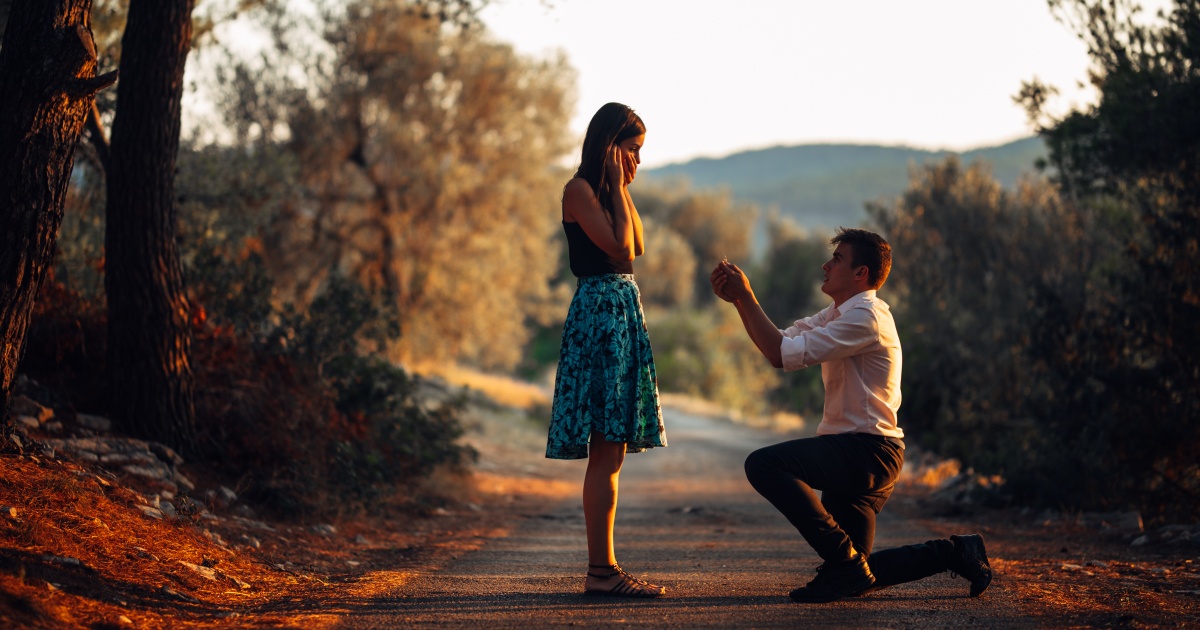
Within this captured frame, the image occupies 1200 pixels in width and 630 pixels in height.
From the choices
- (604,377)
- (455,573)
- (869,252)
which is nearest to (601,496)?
(604,377)

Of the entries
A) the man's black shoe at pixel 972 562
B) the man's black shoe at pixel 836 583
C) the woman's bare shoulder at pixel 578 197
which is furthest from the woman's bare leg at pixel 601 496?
the man's black shoe at pixel 972 562

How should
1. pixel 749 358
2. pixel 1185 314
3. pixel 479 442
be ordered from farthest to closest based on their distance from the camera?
pixel 749 358
pixel 479 442
pixel 1185 314

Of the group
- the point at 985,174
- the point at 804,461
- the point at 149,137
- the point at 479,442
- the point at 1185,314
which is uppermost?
the point at 985,174

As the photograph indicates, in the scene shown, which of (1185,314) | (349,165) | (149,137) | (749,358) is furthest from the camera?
(749,358)

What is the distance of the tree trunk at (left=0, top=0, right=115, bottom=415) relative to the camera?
18.1 feet

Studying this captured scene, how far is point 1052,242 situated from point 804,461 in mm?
13654

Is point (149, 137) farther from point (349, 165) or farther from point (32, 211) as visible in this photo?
point (349, 165)

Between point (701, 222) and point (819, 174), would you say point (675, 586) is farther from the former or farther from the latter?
point (819, 174)

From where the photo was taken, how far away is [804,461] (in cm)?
486

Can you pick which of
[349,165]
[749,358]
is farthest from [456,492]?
[749,358]

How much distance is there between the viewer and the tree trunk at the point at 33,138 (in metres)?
5.51

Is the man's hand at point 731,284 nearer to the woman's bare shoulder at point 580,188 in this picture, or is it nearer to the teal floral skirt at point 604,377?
the teal floral skirt at point 604,377

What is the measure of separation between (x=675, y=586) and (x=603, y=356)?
1.27 meters

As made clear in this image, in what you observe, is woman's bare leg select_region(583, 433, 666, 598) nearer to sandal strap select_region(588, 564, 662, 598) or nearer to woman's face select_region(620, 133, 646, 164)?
sandal strap select_region(588, 564, 662, 598)
